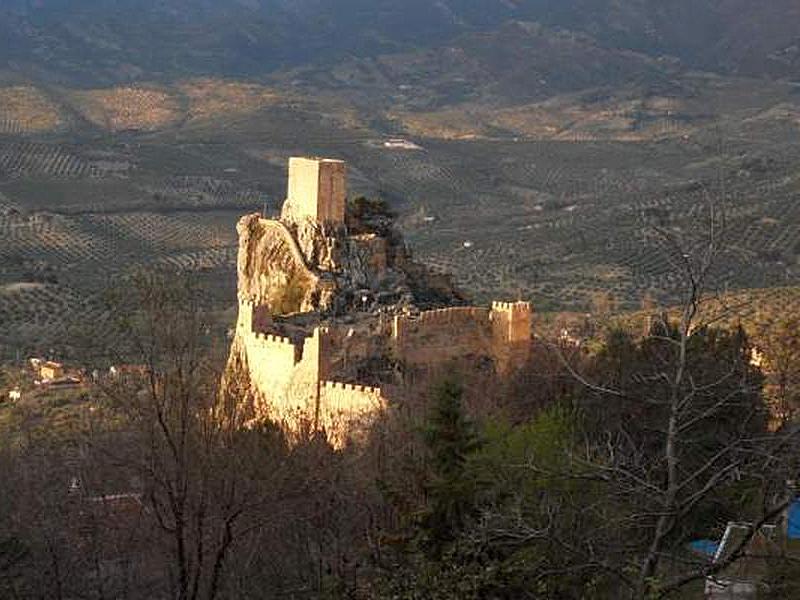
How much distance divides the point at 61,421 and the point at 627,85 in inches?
6340

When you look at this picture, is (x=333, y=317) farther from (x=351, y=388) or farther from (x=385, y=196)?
(x=385, y=196)

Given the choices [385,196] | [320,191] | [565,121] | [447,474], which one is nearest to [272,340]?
[320,191]

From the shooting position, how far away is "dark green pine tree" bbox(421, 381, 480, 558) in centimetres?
1487

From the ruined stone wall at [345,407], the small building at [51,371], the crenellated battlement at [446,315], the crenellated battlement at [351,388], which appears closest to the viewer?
the ruined stone wall at [345,407]

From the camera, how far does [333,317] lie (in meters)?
30.4

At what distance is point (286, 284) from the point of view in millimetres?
33000

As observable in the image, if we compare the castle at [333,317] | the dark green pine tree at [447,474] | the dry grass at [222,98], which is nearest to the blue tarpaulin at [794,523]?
the dark green pine tree at [447,474]

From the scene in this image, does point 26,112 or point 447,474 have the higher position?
point 26,112

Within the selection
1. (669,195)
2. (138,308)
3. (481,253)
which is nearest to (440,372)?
(138,308)

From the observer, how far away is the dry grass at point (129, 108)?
132625 mm

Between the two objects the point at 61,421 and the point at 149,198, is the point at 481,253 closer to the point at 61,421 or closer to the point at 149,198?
the point at 149,198

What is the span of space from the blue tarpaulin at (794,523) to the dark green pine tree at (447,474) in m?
5.93

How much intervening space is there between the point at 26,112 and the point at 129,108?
17205 millimetres

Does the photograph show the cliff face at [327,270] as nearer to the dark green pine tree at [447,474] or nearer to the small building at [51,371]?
the small building at [51,371]
